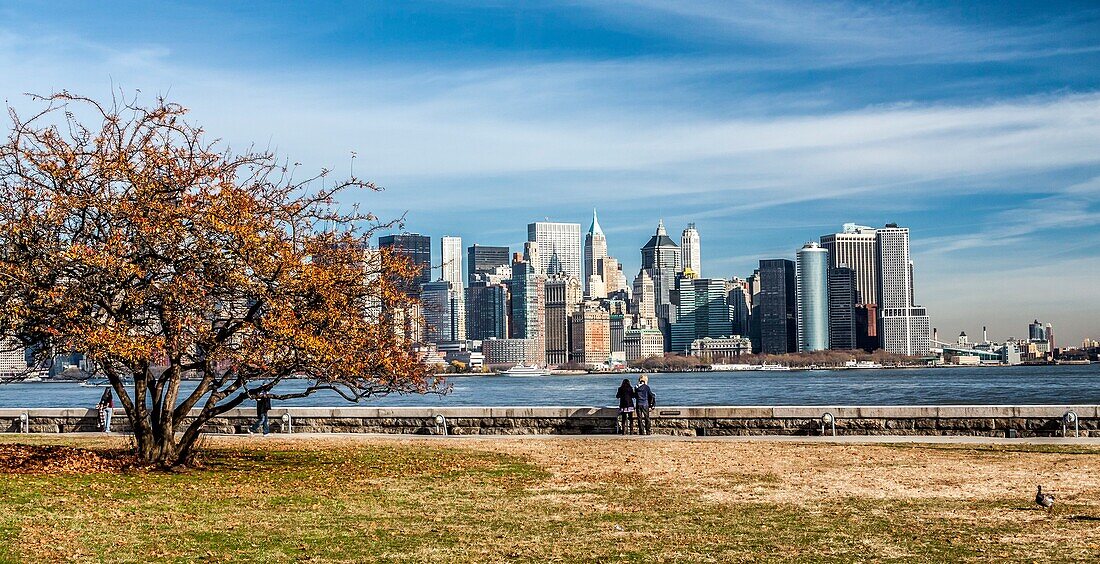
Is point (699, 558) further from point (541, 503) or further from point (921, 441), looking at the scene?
point (921, 441)

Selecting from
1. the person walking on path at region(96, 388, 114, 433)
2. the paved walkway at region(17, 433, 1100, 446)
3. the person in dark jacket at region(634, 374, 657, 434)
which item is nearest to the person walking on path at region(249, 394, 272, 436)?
the paved walkway at region(17, 433, 1100, 446)

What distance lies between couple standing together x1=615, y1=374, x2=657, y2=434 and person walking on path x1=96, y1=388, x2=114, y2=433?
42.0ft

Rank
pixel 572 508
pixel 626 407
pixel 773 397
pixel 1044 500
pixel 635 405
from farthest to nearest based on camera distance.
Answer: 1. pixel 773 397
2. pixel 635 405
3. pixel 626 407
4. pixel 572 508
5. pixel 1044 500

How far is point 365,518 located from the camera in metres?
14.4

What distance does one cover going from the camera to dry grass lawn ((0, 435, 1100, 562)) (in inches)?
477

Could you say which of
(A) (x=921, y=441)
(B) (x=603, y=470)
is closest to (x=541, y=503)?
(B) (x=603, y=470)

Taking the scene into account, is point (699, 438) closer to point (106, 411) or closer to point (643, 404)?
point (643, 404)

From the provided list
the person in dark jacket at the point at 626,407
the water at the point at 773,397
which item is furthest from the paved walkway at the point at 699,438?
the water at the point at 773,397

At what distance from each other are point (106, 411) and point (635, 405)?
13278 mm

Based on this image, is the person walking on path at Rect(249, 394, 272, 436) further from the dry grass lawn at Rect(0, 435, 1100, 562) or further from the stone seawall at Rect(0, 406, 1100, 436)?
the dry grass lawn at Rect(0, 435, 1100, 562)

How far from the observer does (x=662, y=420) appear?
28.9 metres

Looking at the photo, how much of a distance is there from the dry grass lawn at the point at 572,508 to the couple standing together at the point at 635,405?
4792 mm

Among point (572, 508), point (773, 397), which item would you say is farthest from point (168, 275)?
point (773, 397)

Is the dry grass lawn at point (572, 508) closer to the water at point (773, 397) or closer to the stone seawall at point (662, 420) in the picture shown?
the stone seawall at point (662, 420)
